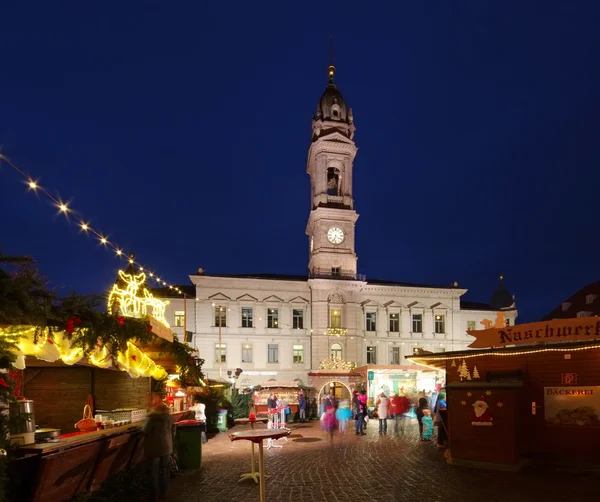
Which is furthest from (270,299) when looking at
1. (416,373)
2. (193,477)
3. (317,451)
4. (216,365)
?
(193,477)

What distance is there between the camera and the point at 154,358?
45.0 feet

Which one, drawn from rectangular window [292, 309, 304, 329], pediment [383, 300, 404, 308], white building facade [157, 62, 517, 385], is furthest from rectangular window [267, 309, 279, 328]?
pediment [383, 300, 404, 308]

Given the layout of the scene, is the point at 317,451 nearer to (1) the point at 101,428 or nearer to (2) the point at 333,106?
(1) the point at 101,428

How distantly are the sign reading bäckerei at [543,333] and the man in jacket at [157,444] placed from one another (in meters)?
7.91

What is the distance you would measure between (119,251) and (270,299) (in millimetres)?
29589

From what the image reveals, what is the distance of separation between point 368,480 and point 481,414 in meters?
3.20

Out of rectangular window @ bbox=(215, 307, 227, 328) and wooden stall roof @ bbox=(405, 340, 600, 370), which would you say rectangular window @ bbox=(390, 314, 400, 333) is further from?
wooden stall roof @ bbox=(405, 340, 600, 370)

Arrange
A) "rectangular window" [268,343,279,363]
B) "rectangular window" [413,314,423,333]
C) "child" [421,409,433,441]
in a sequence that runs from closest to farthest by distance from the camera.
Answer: "child" [421,409,433,441] → "rectangular window" [268,343,279,363] → "rectangular window" [413,314,423,333]

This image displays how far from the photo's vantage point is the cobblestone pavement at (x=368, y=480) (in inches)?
353

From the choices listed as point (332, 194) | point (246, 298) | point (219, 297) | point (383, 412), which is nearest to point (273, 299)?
point (246, 298)

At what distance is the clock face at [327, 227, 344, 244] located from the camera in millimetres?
43719

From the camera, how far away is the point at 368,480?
10.4m

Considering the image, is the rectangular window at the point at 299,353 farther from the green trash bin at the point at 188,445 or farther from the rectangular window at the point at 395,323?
the green trash bin at the point at 188,445

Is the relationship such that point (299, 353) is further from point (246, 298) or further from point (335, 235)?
point (335, 235)
